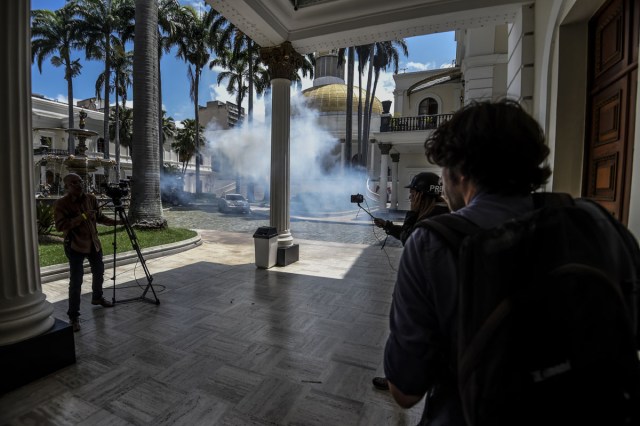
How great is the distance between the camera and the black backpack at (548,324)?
68 cm

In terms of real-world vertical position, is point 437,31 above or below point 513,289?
above

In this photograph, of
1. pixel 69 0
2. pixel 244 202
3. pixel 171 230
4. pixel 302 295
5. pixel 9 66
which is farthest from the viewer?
pixel 69 0

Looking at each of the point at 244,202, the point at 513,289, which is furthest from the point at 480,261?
the point at 244,202

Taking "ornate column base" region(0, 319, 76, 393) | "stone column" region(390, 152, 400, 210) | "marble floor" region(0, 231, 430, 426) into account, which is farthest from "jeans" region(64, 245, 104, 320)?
"stone column" region(390, 152, 400, 210)

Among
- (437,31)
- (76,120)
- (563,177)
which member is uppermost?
(76,120)

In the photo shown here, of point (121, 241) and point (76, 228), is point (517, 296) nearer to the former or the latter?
point (76, 228)

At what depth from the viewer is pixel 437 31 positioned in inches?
215

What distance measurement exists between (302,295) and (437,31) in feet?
15.8

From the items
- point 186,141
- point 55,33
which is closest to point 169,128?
point 186,141

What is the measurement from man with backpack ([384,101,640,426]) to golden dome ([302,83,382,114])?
1578 inches

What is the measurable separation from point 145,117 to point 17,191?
847cm

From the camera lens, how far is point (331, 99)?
131 feet

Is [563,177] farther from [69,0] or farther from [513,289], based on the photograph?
[69,0]

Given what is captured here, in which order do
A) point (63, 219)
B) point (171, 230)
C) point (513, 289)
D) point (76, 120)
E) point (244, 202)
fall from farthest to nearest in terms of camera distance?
point (76, 120) → point (244, 202) → point (171, 230) → point (63, 219) → point (513, 289)
